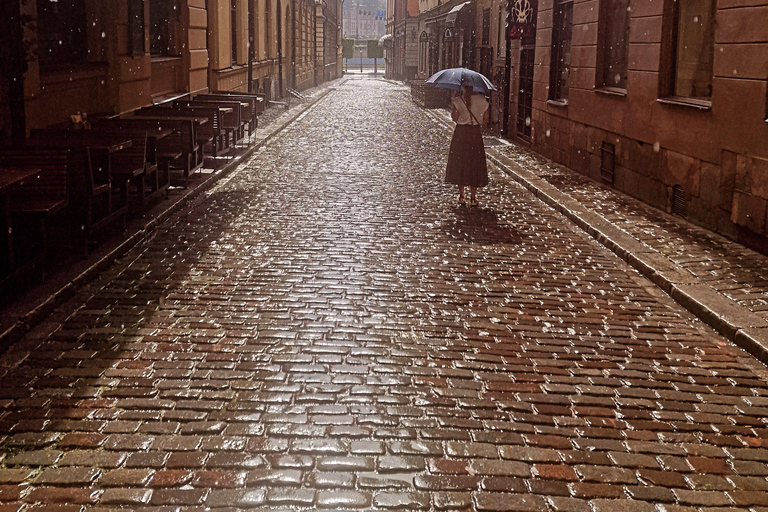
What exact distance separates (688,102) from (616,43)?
3.23 m

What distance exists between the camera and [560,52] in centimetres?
1530

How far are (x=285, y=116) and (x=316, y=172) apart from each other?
1082 centimetres

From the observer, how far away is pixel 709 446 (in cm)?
400

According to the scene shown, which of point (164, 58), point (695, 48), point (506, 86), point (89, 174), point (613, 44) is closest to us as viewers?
point (89, 174)

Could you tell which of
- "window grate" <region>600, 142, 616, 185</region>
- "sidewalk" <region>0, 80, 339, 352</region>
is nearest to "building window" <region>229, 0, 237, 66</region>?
"sidewalk" <region>0, 80, 339, 352</region>

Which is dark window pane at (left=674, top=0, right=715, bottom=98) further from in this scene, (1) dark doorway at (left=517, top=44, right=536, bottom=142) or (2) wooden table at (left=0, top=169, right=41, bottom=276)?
(1) dark doorway at (left=517, top=44, right=536, bottom=142)

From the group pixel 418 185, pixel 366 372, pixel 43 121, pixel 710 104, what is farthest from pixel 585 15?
pixel 366 372

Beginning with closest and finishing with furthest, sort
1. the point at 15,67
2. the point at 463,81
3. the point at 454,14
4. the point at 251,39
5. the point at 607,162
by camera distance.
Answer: the point at 15,67, the point at 463,81, the point at 607,162, the point at 251,39, the point at 454,14

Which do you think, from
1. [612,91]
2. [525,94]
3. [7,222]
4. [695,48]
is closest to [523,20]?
[525,94]

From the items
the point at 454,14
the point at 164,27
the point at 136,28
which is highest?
the point at 454,14

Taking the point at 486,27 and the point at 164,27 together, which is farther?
the point at 486,27

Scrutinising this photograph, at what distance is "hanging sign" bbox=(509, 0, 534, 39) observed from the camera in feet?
55.2

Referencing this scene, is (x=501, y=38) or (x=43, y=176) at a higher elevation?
(x=501, y=38)

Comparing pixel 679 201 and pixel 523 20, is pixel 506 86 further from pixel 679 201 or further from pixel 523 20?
pixel 679 201
